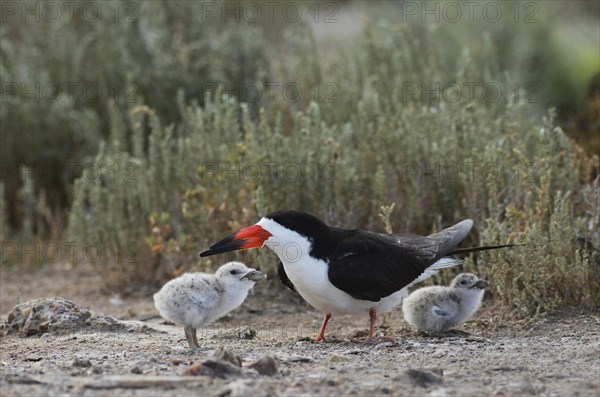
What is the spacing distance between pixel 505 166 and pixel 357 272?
1.90m

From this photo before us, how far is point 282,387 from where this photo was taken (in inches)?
161

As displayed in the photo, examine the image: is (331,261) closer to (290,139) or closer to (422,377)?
(422,377)

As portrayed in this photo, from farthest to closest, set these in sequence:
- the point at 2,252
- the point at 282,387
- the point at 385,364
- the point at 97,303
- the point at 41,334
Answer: the point at 2,252 < the point at 97,303 < the point at 41,334 < the point at 385,364 < the point at 282,387

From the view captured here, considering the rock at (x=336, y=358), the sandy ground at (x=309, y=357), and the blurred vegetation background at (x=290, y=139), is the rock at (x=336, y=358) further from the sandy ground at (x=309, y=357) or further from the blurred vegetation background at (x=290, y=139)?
the blurred vegetation background at (x=290, y=139)

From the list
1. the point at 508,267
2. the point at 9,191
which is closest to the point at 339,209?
the point at 508,267

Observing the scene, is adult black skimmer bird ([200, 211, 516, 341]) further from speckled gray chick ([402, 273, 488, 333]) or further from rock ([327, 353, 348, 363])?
rock ([327, 353, 348, 363])

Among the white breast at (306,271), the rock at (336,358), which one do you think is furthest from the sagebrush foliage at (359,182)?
the rock at (336,358)

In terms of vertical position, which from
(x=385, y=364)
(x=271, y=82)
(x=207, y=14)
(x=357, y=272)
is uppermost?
(x=207, y=14)

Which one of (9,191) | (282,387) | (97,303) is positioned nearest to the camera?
(282,387)

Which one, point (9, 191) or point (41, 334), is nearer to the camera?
point (41, 334)

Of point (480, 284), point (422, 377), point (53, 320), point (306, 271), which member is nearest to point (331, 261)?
point (306, 271)

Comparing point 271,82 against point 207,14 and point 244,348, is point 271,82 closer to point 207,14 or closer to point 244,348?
point 207,14

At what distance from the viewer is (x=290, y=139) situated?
23.6 feet

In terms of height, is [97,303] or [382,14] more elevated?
[382,14]
